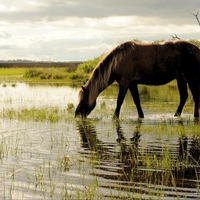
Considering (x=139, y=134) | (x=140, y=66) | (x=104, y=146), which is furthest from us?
(x=140, y=66)

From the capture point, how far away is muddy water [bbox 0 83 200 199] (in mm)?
5332

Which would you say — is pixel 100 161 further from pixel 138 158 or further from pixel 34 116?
pixel 34 116

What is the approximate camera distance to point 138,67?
40.9 feet

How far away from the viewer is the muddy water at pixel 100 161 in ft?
17.5

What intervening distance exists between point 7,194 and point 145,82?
803cm

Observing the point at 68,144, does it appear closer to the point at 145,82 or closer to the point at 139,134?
the point at 139,134

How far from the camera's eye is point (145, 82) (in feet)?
41.7

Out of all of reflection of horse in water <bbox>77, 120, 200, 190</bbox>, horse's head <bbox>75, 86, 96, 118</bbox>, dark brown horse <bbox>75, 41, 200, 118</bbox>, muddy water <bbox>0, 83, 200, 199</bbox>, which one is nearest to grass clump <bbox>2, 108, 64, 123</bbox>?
horse's head <bbox>75, 86, 96, 118</bbox>

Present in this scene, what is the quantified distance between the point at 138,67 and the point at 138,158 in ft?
18.6

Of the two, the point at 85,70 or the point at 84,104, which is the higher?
the point at 85,70

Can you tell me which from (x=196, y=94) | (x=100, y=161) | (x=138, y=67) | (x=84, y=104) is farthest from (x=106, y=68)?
(x=100, y=161)

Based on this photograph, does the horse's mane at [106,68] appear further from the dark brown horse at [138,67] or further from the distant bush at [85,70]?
the distant bush at [85,70]

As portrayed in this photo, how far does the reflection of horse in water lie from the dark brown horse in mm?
2690

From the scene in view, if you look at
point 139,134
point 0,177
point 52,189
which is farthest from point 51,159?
point 139,134
